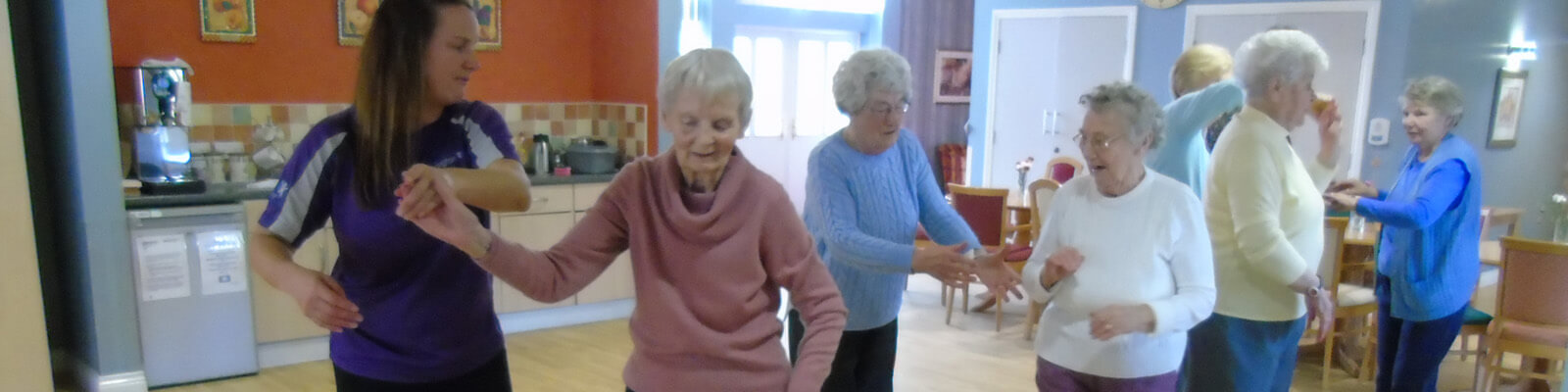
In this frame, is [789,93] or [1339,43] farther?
[789,93]

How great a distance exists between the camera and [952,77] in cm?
888

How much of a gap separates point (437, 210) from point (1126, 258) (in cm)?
126

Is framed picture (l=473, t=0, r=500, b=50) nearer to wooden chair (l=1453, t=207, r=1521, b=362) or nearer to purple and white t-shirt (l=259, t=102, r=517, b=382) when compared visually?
purple and white t-shirt (l=259, t=102, r=517, b=382)

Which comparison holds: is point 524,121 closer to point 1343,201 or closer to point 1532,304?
point 1343,201

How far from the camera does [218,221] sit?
3.86 m

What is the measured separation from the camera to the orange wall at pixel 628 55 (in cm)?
498

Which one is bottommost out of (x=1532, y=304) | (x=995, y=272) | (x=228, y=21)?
(x=1532, y=304)

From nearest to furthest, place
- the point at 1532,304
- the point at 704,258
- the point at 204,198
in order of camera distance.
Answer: the point at 704,258, the point at 1532,304, the point at 204,198

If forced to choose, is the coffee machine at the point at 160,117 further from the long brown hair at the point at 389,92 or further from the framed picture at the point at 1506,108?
the framed picture at the point at 1506,108

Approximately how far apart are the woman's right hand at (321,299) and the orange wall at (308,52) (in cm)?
232

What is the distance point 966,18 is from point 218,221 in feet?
21.7

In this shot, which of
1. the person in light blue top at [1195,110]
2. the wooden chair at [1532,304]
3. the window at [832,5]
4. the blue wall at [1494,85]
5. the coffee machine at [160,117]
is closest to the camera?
the person in light blue top at [1195,110]

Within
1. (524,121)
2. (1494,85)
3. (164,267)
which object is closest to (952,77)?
(1494,85)

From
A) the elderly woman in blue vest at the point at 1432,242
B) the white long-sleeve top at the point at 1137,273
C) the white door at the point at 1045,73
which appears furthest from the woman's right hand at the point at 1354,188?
the white door at the point at 1045,73
